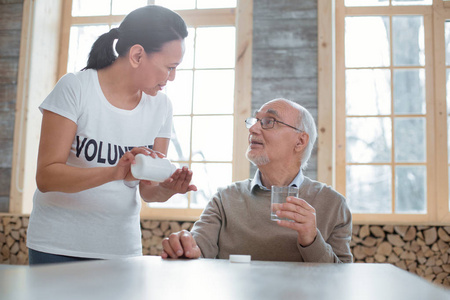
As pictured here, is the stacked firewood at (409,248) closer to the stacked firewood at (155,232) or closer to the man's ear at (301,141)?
the stacked firewood at (155,232)

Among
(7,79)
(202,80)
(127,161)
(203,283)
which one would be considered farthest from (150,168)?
(7,79)

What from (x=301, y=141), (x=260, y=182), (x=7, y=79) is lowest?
(x=260, y=182)

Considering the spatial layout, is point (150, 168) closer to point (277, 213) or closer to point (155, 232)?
point (277, 213)

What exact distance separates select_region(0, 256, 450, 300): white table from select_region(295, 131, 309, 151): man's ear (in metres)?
0.90

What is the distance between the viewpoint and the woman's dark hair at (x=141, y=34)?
5.10ft

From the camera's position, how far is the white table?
71 cm

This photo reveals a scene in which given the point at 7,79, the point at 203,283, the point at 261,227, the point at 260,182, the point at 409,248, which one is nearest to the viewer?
the point at 203,283

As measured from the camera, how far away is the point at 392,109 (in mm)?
3629

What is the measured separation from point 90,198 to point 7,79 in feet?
8.99

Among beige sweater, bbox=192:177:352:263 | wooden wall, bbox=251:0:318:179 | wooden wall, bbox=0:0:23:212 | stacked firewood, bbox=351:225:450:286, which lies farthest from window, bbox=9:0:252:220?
beige sweater, bbox=192:177:352:263

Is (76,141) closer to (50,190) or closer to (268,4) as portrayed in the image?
(50,190)

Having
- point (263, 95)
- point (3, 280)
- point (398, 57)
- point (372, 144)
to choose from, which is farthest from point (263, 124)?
point (398, 57)

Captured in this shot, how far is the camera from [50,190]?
1.44 metres

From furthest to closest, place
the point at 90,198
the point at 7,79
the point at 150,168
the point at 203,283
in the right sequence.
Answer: the point at 7,79
the point at 90,198
the point at 150,168
the point at 203,283
